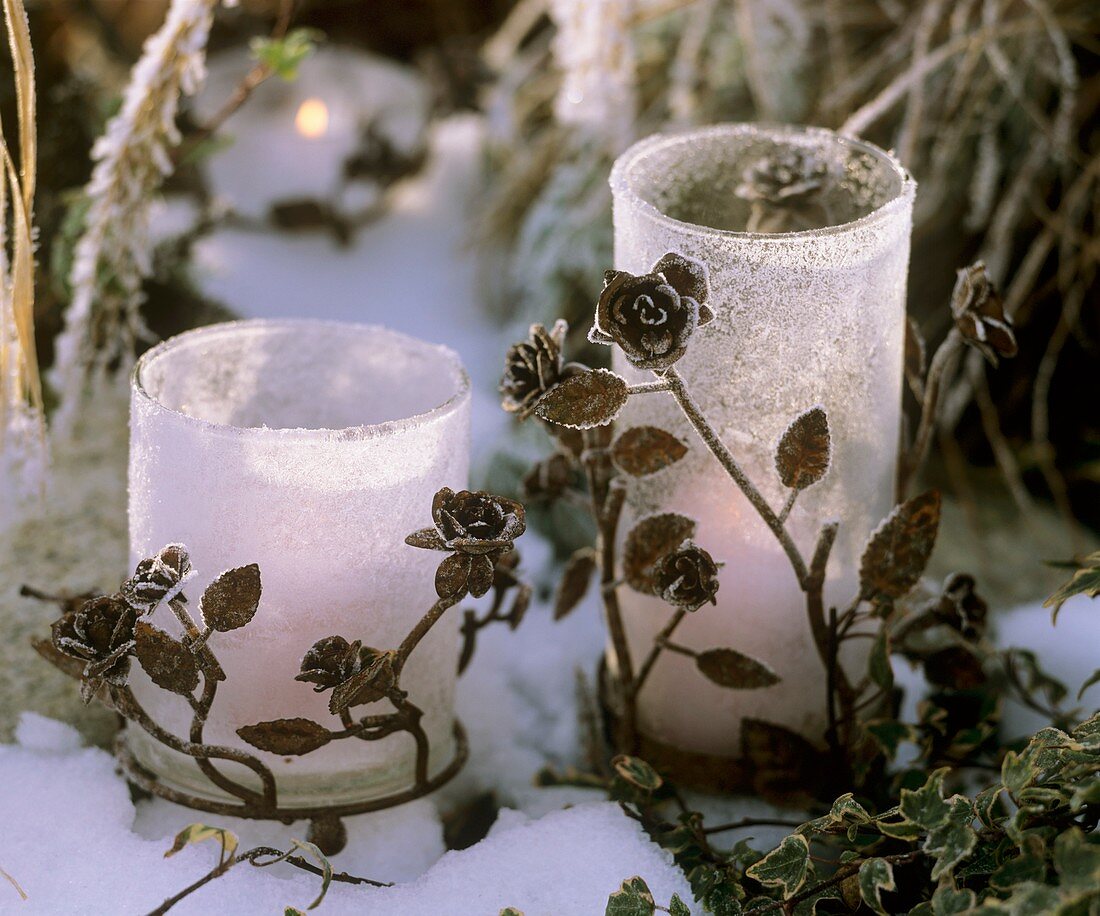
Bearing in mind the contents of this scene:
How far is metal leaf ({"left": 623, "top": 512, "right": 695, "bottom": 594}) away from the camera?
675 millimetres

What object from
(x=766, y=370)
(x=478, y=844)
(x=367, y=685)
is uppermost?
(x=766, y=370)

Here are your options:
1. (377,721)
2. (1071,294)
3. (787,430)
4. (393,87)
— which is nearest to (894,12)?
(1071,294)

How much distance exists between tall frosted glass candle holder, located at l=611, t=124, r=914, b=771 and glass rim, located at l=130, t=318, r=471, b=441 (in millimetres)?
101

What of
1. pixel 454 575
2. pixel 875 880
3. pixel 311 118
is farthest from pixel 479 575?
pixel 311 118

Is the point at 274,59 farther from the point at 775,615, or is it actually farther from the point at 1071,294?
the point at 1071,294

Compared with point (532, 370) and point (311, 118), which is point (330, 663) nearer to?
point (532, 370)

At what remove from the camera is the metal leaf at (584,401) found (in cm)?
57

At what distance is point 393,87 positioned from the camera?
3.99 feet

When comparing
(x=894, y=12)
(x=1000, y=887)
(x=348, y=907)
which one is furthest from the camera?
(x=894, y=12)

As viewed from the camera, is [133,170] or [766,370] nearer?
[766,370]

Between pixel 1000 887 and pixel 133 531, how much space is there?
464mm

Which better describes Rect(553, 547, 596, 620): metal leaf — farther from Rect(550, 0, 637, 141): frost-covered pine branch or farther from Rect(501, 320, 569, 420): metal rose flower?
Rect(550, 0, 637, 141): frost-covered pine branch

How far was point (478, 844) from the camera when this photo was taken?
655 millimetres

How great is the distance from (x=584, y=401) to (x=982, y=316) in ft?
0.80
